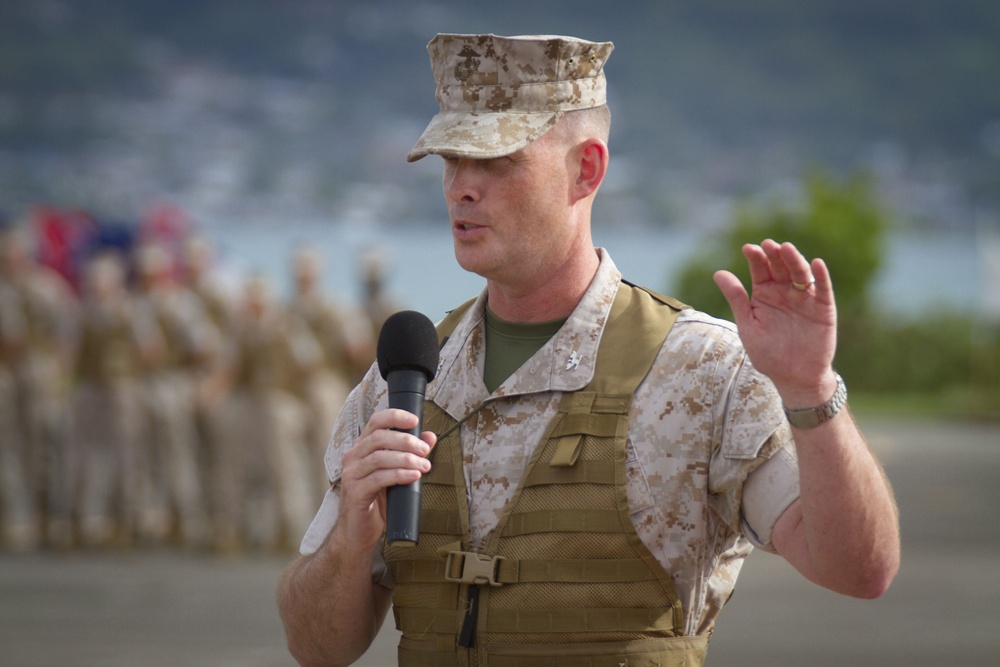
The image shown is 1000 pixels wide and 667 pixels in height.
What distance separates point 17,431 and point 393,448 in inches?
473

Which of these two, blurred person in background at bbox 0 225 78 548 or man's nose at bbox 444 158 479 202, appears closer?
man's nose at bbox 444 158 479 202

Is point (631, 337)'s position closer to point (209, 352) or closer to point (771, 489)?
point (771, 489)

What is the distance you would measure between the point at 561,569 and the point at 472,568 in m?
0.16

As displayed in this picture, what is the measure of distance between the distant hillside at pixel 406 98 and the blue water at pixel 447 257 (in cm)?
102

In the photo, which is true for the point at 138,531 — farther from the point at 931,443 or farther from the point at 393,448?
the point at 931,443

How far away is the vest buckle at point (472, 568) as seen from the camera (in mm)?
2695

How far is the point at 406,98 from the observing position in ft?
177

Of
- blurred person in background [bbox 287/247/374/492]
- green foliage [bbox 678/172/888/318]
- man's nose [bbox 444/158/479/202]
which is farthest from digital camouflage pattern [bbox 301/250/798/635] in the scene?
green foliage [bbox 678/172/888/318]

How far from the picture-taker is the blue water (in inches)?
1757

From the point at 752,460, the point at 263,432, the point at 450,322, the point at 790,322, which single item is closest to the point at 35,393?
the point at 263,432

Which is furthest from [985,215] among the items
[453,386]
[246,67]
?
[453,386]

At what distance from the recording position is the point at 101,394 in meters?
13.5

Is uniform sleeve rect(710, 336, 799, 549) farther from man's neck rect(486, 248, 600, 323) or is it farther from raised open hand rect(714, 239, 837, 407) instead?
man's neck rect(486, 248, 600, 323)

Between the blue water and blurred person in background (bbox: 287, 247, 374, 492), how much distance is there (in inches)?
1119
